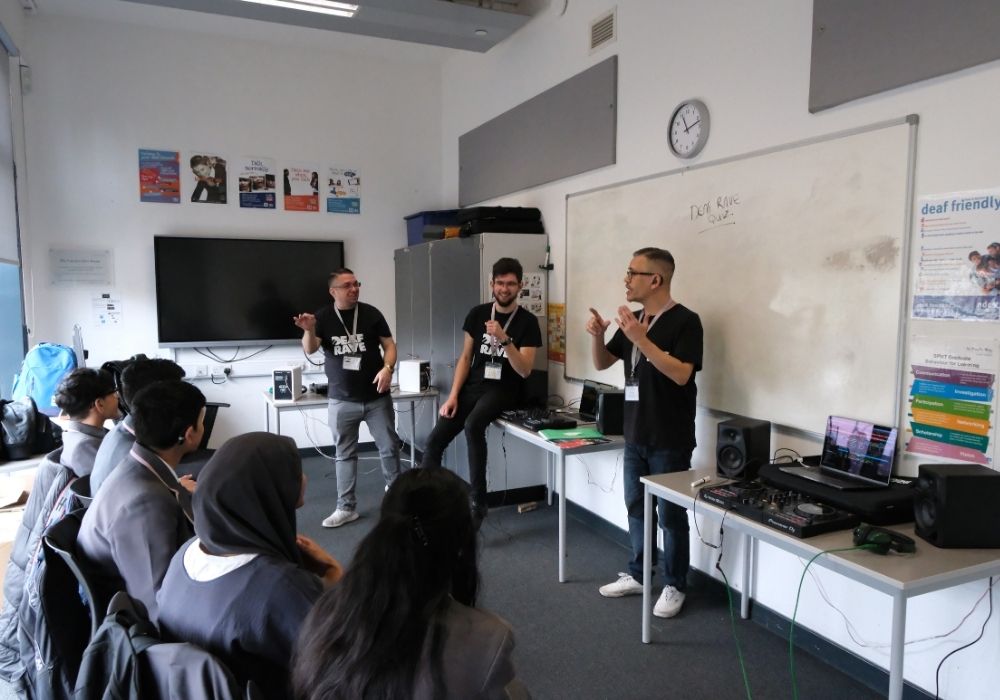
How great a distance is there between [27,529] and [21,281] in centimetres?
335

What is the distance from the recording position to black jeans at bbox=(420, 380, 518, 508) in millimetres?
3904

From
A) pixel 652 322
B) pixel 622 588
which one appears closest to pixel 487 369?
pixel 652 322

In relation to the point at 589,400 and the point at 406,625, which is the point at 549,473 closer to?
the point at 589,400

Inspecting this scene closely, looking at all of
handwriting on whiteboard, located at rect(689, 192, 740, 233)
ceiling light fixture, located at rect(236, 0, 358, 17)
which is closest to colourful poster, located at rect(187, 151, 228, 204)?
ceiling light fixture, located at rect(236, 0, 358, 17)

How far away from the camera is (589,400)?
12.6 ft

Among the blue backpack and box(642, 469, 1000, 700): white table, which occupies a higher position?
the blue backpack

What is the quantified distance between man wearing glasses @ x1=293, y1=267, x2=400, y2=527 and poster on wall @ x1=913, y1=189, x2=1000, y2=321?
2.89 m

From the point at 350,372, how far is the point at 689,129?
7.91 ft

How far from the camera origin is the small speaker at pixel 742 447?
2.56 metres

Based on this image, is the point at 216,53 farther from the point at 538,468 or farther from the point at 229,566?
the point at 229,566

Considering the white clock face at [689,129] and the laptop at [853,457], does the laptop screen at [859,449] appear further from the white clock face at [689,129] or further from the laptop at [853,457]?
the white clock face at [689,129]

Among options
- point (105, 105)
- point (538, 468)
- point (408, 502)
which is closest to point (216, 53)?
point (105, 105)

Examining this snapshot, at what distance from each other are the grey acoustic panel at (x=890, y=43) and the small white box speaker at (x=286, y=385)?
323 centimetres

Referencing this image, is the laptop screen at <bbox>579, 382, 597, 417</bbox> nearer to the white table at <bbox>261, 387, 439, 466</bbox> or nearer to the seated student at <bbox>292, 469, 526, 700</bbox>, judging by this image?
the white table at <bbox>261, 387, 439, 466</bbox>
